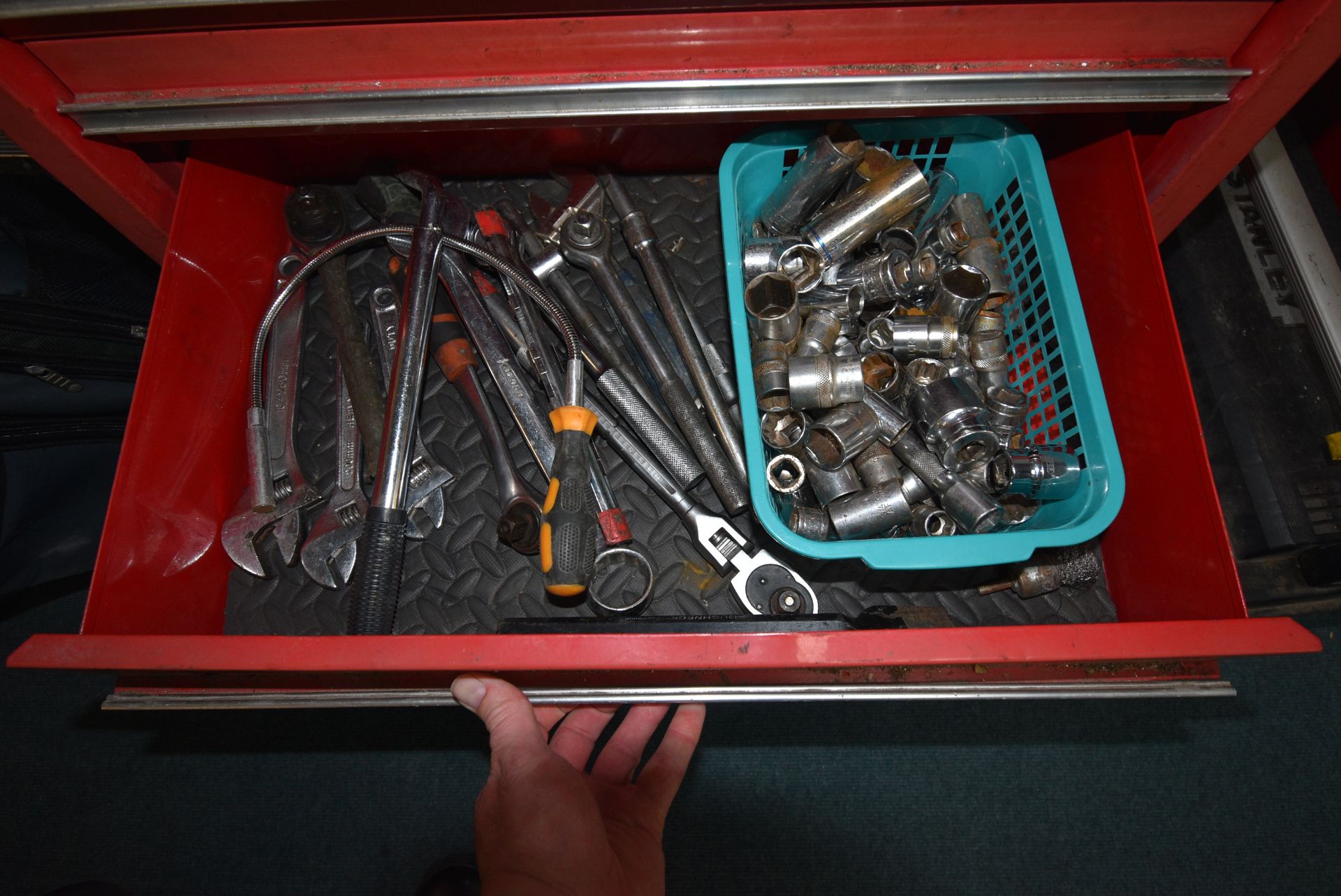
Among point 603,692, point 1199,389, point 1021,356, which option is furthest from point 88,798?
point 1199,389

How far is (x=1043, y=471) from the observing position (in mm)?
971

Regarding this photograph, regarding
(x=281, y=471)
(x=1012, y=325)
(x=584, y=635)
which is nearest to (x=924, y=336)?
(x=1012, y=325)

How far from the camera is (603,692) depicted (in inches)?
37.4

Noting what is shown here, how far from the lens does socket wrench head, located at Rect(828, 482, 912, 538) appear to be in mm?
1005

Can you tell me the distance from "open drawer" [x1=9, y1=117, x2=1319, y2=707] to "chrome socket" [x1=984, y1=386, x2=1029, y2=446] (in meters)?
0.16

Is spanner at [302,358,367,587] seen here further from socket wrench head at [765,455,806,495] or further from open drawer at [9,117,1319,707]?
socket wrench head at [765,455,806,495]

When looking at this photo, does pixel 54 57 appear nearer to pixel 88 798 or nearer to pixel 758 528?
pixel 758 528

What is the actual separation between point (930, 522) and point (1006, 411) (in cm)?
21

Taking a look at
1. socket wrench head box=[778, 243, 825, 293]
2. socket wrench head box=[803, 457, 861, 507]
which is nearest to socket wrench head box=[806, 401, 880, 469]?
socket wrench head box=[803, 457, 861, 507]

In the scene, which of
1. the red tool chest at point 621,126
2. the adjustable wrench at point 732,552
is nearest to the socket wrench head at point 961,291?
the red tool chest at point 621,126

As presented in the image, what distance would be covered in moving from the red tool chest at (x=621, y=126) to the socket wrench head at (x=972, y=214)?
172mm

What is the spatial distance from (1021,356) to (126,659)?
139 cm

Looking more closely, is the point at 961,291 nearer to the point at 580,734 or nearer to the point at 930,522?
the point at 930,522

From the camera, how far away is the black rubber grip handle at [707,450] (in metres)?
1.11
